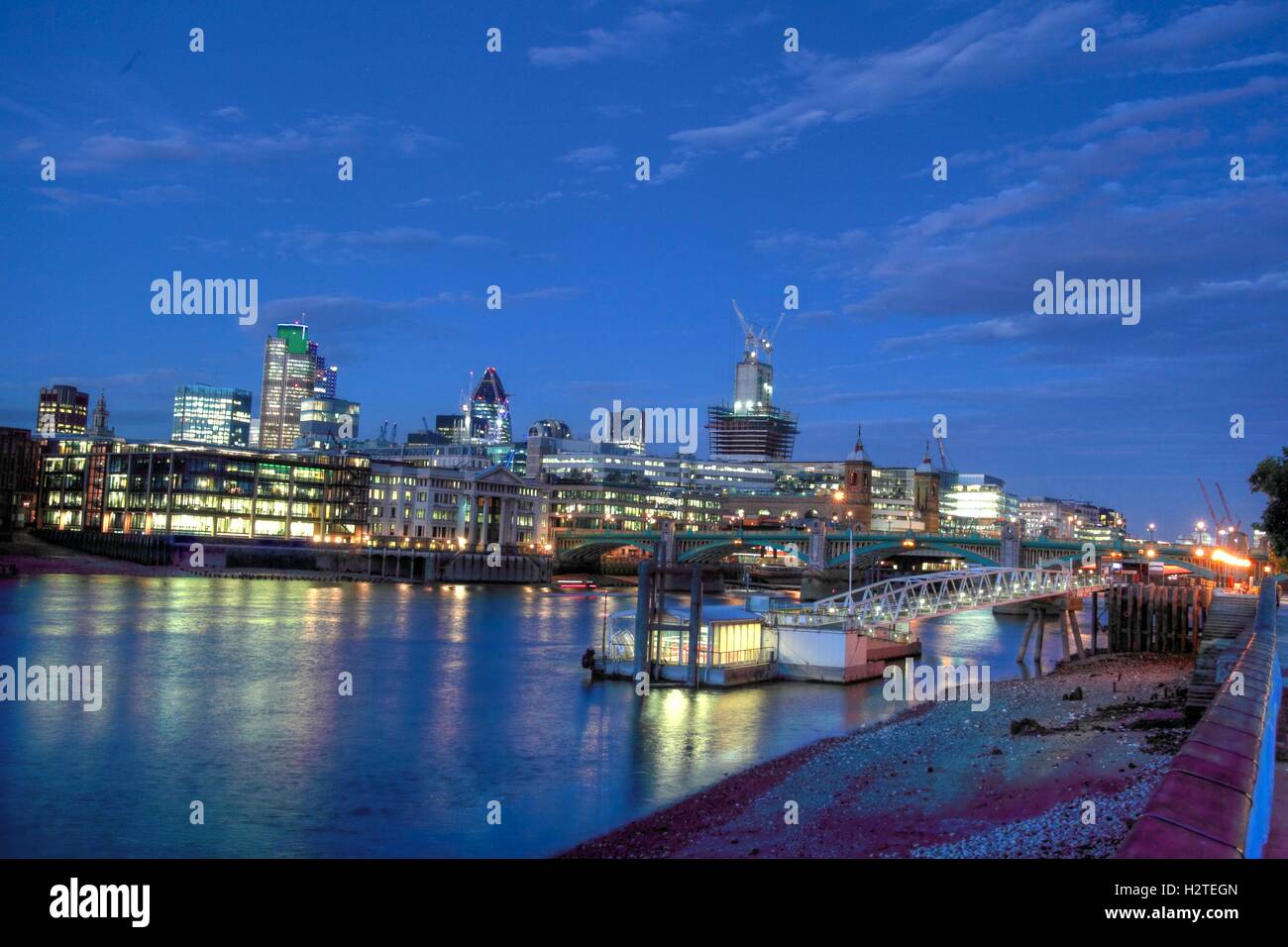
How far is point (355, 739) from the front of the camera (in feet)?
112

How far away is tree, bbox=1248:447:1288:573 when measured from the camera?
50.0 m

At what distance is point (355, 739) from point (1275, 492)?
40966 millimetres

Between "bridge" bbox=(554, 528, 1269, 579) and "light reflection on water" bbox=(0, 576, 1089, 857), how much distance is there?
33.8 meters

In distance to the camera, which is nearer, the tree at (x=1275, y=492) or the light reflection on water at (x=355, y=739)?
the light reflection on water at (x=355, y=739)

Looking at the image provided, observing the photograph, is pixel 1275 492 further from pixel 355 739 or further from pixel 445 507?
pixel 445 507

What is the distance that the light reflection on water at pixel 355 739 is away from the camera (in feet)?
79.1

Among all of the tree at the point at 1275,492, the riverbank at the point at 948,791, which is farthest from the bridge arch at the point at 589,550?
the riverbank at the point at 948,791

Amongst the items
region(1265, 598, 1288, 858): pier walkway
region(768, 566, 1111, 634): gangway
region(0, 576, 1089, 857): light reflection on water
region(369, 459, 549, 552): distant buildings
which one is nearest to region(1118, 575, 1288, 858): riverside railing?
region(1265, 598, 1288, 858): pier walkway

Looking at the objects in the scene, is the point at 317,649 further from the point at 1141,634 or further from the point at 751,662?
the point at 1141,634

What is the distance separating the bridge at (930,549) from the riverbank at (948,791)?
2398 inches

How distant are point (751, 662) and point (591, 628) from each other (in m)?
28.8

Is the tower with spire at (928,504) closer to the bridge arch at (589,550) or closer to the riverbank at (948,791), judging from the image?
the bridge arch at (589,550)

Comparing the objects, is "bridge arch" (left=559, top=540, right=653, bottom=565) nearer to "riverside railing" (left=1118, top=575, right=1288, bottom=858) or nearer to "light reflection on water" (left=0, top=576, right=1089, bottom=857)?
"light reflection on water" (left=0, top=576, right=1089, bottom=857)
